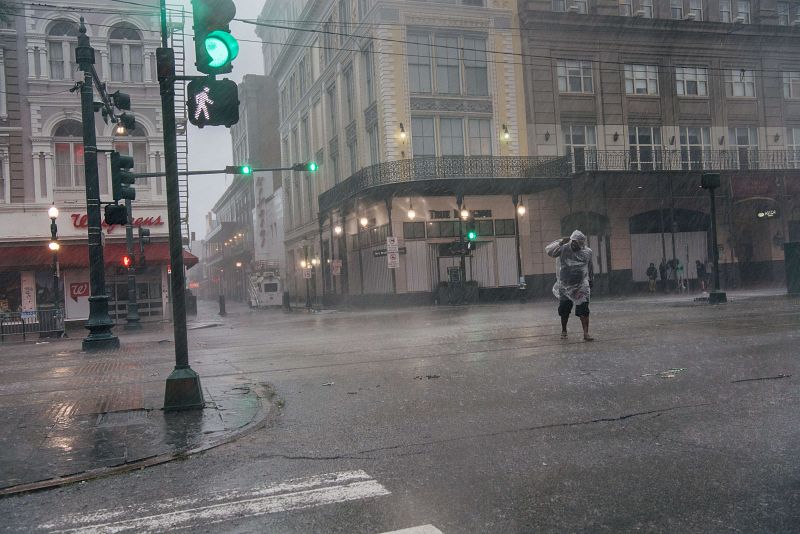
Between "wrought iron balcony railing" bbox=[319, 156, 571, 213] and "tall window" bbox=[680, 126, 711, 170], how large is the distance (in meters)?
8.62

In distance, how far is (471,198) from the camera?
1331 inches

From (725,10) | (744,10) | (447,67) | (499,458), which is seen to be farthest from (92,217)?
(744,10)

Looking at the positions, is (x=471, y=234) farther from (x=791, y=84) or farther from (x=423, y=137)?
(x=791, y=84)

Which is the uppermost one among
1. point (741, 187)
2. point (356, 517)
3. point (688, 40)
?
point (688, 40)

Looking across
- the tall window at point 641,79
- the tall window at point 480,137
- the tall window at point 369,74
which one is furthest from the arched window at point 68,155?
the tall window at point 641,79

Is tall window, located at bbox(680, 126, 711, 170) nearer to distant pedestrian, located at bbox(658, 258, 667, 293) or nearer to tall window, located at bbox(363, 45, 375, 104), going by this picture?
distant pedestrian, located at bbox(658, 258, 667, 293)

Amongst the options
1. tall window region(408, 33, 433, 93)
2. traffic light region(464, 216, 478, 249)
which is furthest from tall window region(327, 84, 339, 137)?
traffic light region(464, 216, 478, 249)

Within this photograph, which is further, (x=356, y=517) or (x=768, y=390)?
(x=768, y=390)

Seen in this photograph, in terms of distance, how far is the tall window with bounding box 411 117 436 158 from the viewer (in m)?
33.1

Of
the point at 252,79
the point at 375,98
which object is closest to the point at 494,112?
the point at 375,98

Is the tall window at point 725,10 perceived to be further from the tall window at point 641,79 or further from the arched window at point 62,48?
the arched window at point 62,48

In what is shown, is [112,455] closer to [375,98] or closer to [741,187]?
[375,98]

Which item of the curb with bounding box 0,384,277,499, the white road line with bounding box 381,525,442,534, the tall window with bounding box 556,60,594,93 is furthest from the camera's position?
the tall window with bounding box 556,60,594,93

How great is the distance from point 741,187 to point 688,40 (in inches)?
372
